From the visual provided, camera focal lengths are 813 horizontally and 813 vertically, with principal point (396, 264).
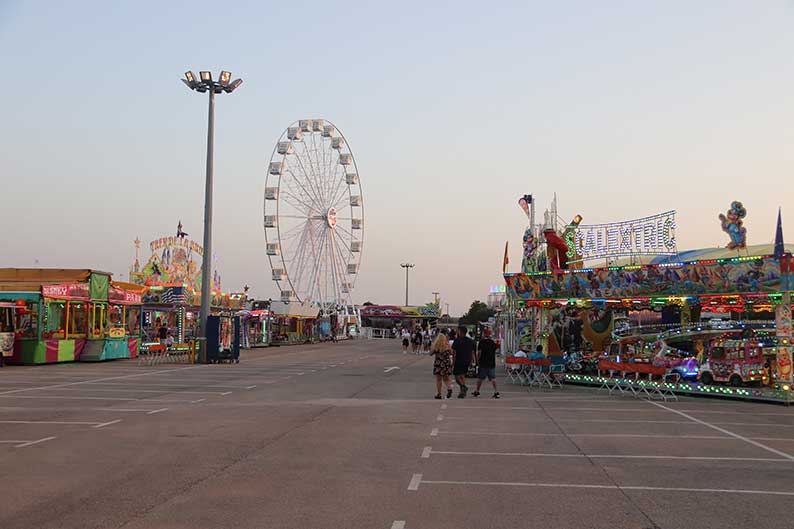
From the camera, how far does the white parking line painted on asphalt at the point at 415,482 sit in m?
8.24

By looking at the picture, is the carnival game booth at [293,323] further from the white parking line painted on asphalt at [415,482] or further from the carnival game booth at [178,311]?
the white parking line painted on asphalt at [415,482]

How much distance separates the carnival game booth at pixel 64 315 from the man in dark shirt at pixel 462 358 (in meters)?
18.6

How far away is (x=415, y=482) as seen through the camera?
851 centimetres

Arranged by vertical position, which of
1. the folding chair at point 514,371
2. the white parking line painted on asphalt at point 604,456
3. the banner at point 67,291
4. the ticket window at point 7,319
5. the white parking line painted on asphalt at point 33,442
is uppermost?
the banner at point 67,291

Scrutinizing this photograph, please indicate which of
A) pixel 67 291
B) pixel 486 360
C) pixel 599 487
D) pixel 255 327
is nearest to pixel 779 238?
pixel 486 360

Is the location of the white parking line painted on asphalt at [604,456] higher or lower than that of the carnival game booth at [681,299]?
lower

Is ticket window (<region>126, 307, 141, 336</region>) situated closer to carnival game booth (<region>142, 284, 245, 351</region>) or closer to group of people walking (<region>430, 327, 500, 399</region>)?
carnival game booth (<region>142, 284, 245, 351</region>)

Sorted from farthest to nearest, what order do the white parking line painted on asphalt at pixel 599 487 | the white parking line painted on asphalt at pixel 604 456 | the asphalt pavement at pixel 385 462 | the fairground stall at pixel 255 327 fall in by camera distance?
the fairground stall at pixel 255 327 → the white parking line painted on asphalt at pixel 604 456 → the white parking line painted on asphalt at pixel 599 487 → the asphalt pavement at pixel 385 462

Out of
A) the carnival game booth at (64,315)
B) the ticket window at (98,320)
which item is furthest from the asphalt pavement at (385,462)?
the ticket window at (98,320)

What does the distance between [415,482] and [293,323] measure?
201 feet

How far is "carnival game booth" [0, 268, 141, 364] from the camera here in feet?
100

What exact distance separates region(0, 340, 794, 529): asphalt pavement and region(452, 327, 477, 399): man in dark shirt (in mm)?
444

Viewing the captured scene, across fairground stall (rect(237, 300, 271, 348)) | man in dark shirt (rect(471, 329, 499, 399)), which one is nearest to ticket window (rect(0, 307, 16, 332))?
man in dark shirt (rect(471, 329, 499, 399))

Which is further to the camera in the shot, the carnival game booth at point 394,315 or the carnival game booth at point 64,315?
the carnival game booth at point 394,315
